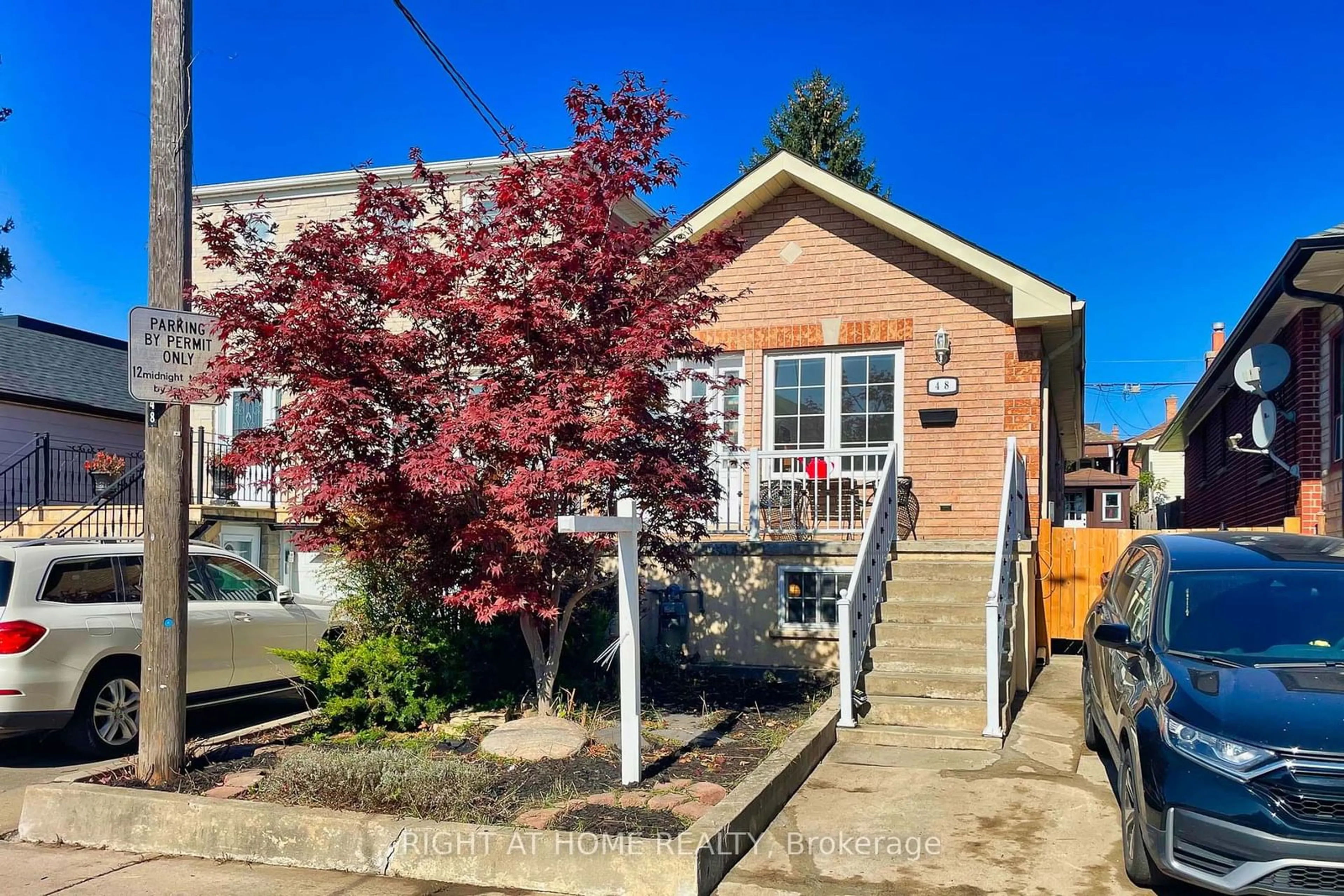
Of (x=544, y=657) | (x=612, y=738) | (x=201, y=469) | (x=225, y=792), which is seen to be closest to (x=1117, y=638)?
(x=612, y=738)

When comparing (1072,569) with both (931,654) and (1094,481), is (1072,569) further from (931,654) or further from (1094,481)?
(1094,481)

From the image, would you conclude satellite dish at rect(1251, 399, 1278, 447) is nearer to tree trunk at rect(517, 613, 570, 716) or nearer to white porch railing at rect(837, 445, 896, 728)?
white porch railing at rect(837, 445, 896, 728)

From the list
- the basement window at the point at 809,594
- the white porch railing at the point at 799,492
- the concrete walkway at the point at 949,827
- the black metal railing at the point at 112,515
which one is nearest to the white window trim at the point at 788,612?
the basement window at the point at 809,594

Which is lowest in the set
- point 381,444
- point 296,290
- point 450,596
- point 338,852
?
point 338,852

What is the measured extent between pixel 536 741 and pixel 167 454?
2921 millimetres

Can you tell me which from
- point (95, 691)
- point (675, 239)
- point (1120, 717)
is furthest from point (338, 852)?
point (675, 239)

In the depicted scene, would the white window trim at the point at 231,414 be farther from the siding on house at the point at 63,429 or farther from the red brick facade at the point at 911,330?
the red brick facade at the point at 911,330

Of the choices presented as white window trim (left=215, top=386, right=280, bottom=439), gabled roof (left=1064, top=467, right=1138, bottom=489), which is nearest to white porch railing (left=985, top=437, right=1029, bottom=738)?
white window trim (left=215, top=386, right=280, bottom=439)

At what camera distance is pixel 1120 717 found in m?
5.19

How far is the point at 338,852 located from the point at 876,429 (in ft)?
25.9

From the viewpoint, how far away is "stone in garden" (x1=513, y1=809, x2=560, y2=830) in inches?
204

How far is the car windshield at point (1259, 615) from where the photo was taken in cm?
488

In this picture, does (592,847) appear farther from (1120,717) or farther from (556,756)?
(1120,717)

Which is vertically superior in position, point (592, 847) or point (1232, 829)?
point (1232, 829)
